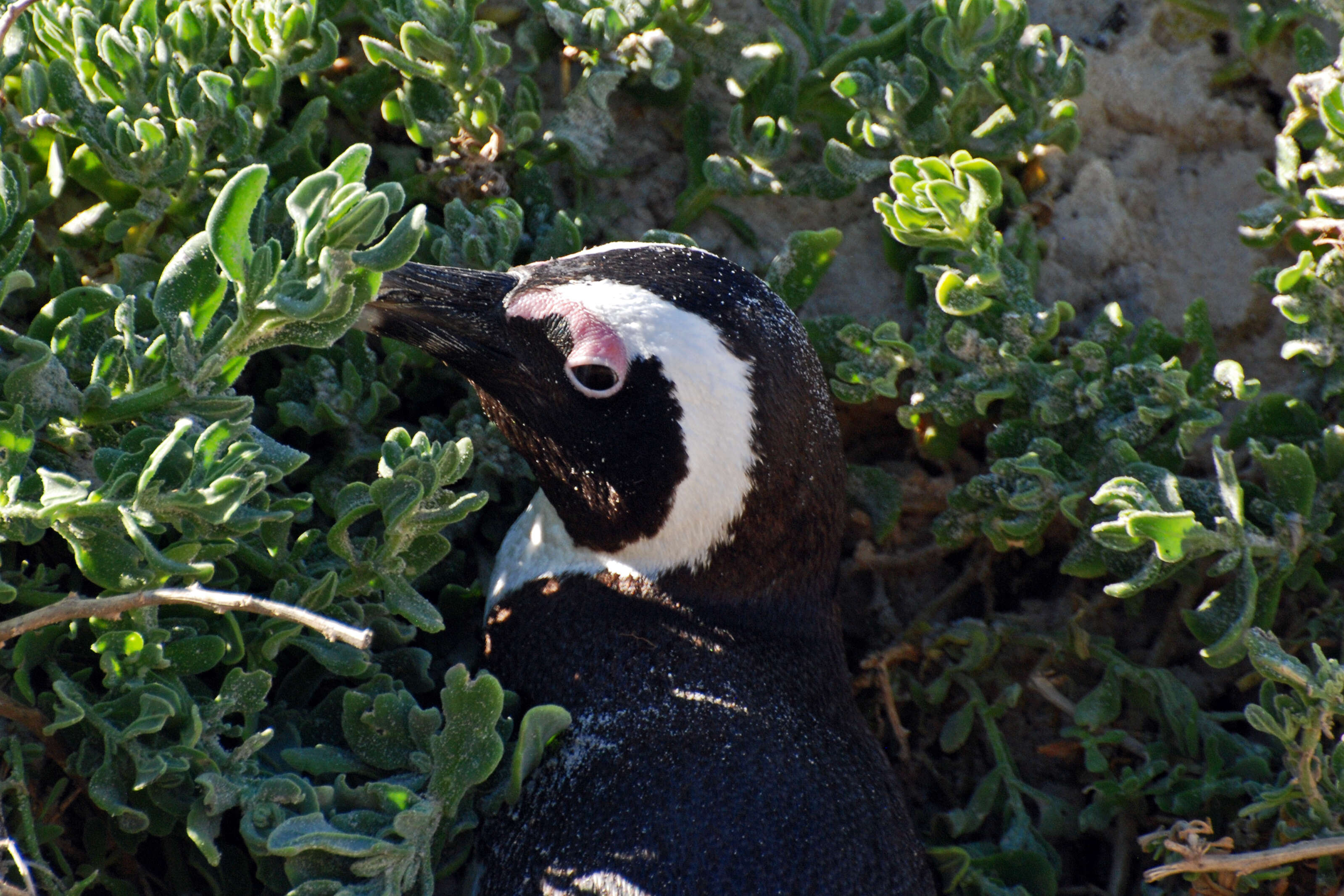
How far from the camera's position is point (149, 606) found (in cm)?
144

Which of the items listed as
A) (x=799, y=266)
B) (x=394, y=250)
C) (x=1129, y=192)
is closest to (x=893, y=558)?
(x=799, y=266)

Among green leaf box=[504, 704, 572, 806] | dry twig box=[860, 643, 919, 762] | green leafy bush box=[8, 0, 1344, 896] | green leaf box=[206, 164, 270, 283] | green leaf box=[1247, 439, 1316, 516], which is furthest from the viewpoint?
dry twig box=[860, 643, 919, 762]

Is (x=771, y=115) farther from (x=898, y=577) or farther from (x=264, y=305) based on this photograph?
(x=264, y=305)

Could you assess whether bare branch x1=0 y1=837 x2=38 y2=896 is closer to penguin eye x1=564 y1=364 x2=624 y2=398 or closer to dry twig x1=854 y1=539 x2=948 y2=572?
penguin eye x1=564 y1=364 x2=624 y2=398

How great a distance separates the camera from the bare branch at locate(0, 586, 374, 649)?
1355mm

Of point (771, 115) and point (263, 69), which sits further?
point (771, 115)

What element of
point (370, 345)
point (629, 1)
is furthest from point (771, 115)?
point (370, 345)

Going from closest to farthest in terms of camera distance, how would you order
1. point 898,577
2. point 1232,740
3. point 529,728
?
point 529,728
point 1232,740
point 898,577

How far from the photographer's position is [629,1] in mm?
2225

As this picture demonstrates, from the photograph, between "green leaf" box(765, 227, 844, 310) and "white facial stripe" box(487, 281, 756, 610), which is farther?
"green leaf" box(765, 227, 844, 310)

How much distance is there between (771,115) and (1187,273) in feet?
2.86

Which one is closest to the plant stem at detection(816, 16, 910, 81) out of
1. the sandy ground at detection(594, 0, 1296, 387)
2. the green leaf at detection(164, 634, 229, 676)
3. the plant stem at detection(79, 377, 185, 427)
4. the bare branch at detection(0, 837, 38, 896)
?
the sandy ground at detection(594, 0, 1296, 387)

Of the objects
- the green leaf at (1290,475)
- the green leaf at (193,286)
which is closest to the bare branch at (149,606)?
the green leaf at (193,286)

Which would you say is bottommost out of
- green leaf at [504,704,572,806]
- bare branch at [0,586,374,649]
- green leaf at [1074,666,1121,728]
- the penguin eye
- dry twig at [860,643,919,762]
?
dry twig at [860,643,919,762]
